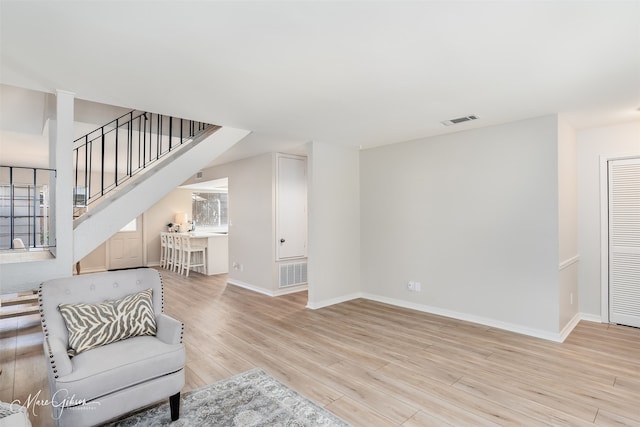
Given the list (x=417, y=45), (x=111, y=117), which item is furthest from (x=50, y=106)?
(x=417, y=45)

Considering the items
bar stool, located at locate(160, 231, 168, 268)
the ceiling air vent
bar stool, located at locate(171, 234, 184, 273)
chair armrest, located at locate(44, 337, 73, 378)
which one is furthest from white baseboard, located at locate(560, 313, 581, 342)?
bar stool, located at locate(160, 231, 168, 268)

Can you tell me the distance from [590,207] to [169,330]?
4.97 meters

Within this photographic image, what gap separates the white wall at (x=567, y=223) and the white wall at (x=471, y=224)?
0.38ft

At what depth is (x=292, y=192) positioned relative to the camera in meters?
5.89

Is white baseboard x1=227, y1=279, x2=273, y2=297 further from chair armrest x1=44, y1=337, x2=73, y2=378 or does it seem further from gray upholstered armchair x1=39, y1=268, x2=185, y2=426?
chair armrest x1=44, y1=337, x2=73, y2=378

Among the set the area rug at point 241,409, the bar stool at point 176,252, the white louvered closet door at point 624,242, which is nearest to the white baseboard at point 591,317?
the white louvered closet door at point 624,242

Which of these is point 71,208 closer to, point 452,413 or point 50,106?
point 50,106

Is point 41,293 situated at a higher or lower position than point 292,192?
lower

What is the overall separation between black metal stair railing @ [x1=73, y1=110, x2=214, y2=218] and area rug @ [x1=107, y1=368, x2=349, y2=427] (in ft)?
7.61

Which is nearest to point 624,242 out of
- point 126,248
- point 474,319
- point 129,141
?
point 474,319

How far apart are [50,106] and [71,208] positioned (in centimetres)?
184

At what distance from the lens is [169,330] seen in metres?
2.37

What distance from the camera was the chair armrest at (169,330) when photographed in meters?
2.31

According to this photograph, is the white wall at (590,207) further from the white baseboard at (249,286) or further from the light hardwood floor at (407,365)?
the white baseboard at (249,286)
